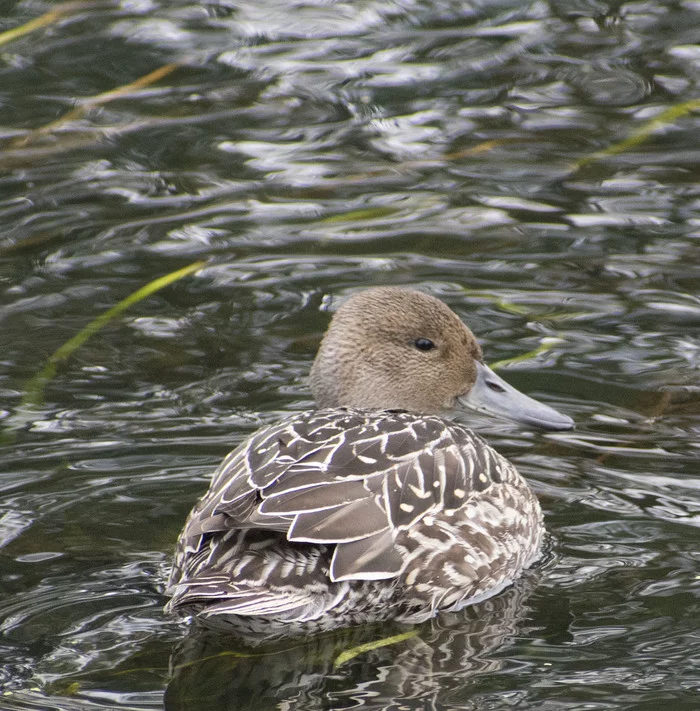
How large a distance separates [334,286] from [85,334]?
1.59m

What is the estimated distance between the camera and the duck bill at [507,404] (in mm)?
7410

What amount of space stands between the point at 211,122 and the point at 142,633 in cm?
671

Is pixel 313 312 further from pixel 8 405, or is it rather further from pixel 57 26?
pixel 57 26

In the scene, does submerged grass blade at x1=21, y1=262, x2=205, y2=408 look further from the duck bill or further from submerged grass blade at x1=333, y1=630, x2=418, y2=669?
submerged grass blade at x1=333, y1=630, x2=418, y2=669

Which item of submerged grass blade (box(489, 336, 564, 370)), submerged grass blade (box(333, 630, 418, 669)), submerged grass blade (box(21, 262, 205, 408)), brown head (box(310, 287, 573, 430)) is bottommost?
submerged grass blade (box(489, 336, 564, 370))

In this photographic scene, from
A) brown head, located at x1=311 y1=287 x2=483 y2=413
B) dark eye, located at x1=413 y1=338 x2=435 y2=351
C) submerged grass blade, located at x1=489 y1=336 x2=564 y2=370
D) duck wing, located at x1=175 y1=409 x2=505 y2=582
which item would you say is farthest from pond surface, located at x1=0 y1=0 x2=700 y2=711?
dark eye, located at x1=413 y1=338 x2=435 y2=351

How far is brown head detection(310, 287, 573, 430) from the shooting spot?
7488mm

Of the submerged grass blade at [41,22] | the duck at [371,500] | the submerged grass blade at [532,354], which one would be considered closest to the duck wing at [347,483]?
the duck at [371,500]

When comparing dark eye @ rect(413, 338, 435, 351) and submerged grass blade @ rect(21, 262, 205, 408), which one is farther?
submerged grass blade @ rect(21, 262, 205, 408)

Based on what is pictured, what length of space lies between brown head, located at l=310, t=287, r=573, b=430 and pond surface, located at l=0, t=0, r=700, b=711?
20.3 inches

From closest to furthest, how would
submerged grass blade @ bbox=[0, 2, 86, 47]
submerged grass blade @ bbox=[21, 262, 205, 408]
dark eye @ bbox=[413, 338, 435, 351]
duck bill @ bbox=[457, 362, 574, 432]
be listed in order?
duck bill @ bbox=[457, 362, 574, 432] < dark eye @ bbox=[413, 338, 435, 351] < submerged grass blade @ bbox=[21, 262, 205, 408] < submerged grass blade @ bbox=[0, 2, 86, 47]

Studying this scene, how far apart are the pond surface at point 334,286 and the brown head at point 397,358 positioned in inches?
20.3

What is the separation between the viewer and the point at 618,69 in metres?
12.6

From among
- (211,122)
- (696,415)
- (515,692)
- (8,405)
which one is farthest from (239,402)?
(211,122)
